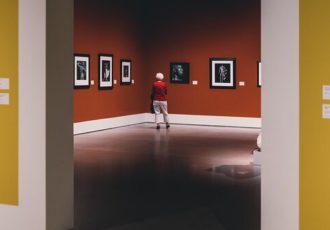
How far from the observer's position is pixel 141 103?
25469 millimetres

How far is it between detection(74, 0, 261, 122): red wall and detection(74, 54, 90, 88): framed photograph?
494mm

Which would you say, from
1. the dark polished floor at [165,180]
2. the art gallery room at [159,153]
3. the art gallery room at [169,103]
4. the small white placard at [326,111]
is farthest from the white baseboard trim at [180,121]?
the small white placard at [326,111]

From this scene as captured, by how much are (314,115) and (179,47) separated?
18682 millimetres

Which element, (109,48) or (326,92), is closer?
(326,92)

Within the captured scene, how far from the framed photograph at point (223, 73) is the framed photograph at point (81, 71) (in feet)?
18.9

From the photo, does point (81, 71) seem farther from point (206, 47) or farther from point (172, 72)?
point (206, 47)

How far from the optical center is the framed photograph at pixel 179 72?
24.6 m

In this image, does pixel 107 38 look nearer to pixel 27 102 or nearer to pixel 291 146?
pixel 27 102

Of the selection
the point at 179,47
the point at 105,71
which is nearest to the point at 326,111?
the point at 105,71

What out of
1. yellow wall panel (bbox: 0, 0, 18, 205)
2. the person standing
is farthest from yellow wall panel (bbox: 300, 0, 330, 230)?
the person standing

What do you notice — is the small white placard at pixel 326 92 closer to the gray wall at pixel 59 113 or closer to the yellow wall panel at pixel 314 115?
the yellow wall panel at pixel 314 115

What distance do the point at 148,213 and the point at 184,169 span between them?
431 centimetres

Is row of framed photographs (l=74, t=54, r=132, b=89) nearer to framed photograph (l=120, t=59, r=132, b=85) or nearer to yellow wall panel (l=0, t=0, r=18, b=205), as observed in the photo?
framed photograph (l=120, t=59, r=132, b=85)

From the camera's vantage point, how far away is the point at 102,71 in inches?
867
